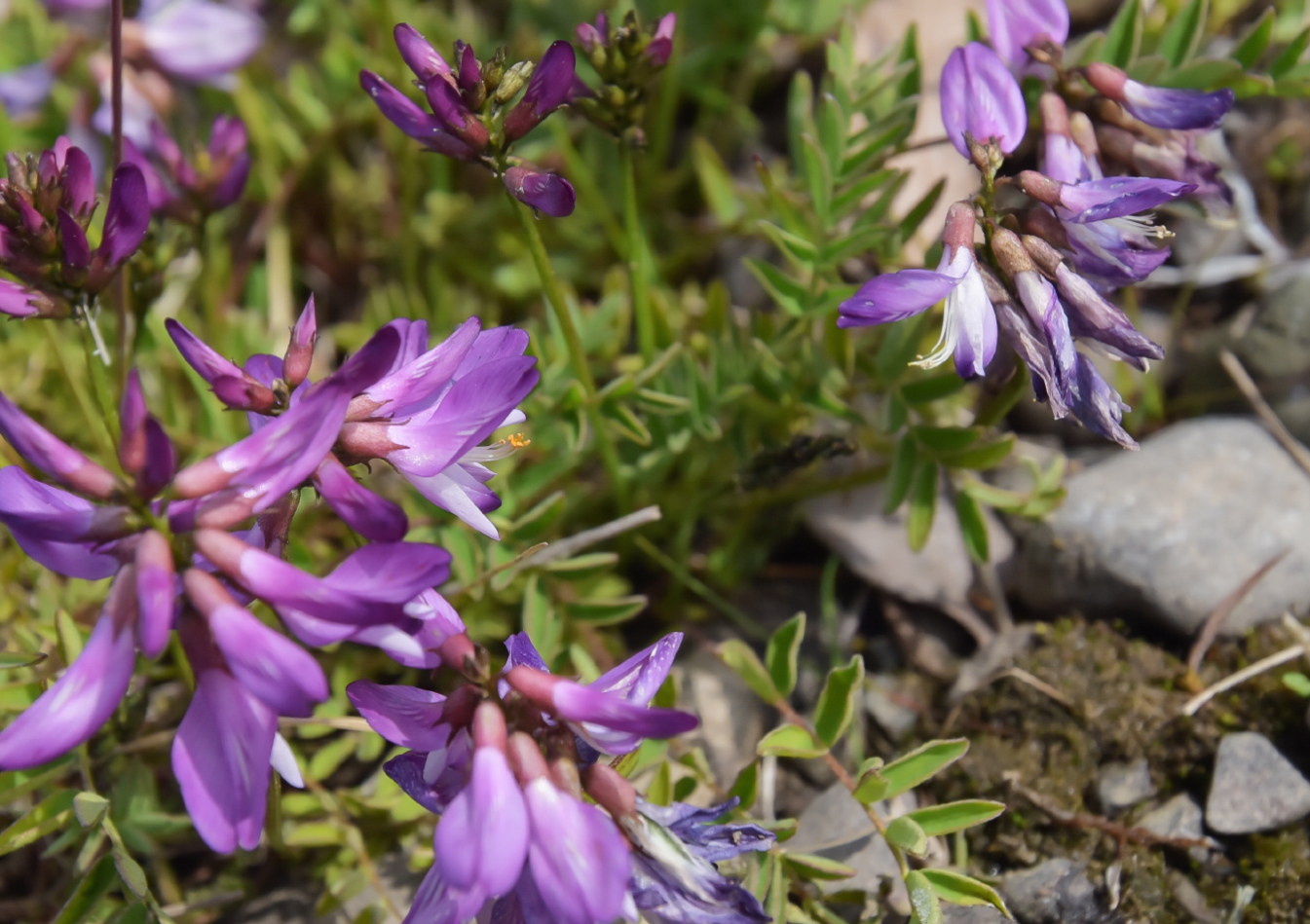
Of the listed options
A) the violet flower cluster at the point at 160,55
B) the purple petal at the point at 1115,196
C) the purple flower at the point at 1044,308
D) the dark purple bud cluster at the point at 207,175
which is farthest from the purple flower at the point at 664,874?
the violet flower cluster at the point at 160,55

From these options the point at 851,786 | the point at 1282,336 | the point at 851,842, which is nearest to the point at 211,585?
the point at 851,786

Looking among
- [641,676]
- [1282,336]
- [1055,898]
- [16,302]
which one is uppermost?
[16,302]

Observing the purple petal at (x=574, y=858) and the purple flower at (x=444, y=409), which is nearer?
the purple petal at (x=574, y=858)

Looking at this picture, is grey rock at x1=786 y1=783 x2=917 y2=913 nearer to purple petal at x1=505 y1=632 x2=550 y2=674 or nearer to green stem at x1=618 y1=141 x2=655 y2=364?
purple petal at x1=505 y1=632 x2=550 y2=674

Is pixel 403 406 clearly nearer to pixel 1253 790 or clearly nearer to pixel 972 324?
pixel 972 324

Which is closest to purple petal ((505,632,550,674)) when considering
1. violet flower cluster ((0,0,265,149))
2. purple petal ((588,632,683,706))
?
purple petal ((588,632,683,706))

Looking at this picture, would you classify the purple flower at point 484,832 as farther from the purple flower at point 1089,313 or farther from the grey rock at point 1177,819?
the grey rock at point 1177,819
